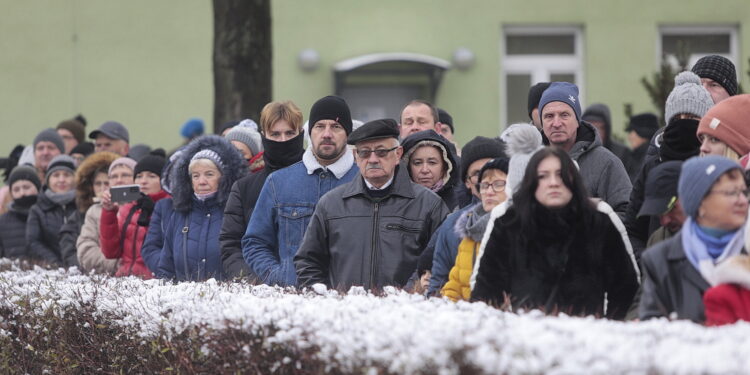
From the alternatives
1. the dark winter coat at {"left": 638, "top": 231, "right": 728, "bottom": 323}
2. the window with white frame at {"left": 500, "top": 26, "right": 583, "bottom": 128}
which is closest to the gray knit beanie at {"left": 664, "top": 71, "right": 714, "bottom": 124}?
the dark winter coat at {"left": 638, "top": 231, "right": 728, "bottom": 323}

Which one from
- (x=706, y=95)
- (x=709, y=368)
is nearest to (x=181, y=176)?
(x=706, y=95)

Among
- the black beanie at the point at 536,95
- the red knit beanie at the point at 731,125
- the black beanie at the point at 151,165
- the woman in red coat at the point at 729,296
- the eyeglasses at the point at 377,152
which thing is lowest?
the woman in red coat at the point at 729,296

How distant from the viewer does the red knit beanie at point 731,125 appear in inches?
263

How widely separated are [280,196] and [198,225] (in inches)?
46.8

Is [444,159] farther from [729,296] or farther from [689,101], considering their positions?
[729,296]

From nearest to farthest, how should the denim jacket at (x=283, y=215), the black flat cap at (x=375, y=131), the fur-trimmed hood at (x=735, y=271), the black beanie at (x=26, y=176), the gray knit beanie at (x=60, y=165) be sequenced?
1. the fur-trimmed hood at (x=735, y=271)
2. the black flat cap at (x=375, y=131)
3. the denim jacket at (x=283, y=215)
4. the gray knit beanie at (x=60, y=165)
5. the black beanie at (x=26, y=176)

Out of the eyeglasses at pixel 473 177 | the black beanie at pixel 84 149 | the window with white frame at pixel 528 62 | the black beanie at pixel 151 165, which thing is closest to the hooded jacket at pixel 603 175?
the eyeglasses at pixel 473 177

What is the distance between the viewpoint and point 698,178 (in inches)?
223

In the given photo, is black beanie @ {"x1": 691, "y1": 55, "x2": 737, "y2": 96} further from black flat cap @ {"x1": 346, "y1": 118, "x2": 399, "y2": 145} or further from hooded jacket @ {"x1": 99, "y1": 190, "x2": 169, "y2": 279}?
hooded jacket @ {"x1": 99, "y1": 190, "x2": 169, "y2": 279}

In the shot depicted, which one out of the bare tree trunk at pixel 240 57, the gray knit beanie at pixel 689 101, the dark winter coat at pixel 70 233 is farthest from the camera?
the bare tree trunk at pixel 240 57

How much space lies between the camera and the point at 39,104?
19.9 m

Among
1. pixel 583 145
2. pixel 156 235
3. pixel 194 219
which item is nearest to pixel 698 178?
pixel 583 145

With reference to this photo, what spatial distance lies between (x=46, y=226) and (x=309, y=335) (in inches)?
277

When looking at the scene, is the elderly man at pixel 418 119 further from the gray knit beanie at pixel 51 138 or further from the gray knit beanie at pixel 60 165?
the gray knit beanie at pixel 51 138
